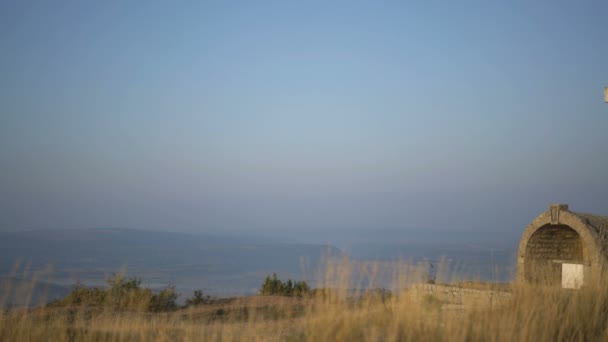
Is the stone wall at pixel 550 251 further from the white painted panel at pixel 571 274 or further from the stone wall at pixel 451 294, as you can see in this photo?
the stone wall at pixel 451 294

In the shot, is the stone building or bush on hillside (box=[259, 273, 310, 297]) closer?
the stone building

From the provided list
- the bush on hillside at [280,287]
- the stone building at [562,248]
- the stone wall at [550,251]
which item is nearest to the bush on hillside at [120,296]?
the bush on hillside at [280,287]

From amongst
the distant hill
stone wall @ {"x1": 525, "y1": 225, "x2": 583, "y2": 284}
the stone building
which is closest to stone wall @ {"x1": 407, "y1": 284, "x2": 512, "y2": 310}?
the stone building

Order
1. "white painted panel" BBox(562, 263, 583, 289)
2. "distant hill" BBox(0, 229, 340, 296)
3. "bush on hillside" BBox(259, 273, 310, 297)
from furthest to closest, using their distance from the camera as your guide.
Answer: "distant hill" BBox(0, 229, 340, 296)
"bush on hillside" BBox(259, 273, 310, 297)
"white painted panel" BBox(562, 263, 583, 289)

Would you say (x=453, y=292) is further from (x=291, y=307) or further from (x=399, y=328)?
(x=399, y=328)

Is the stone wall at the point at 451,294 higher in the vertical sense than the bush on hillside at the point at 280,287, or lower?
higher

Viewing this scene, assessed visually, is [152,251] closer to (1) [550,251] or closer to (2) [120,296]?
(2) [120,296]

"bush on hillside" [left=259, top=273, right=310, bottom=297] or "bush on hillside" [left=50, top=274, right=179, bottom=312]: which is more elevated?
"bush on hillside" [left=259, top=273, right=310, bottom=297]

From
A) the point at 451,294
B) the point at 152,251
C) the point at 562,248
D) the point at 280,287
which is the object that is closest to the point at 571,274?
the point at 562,248

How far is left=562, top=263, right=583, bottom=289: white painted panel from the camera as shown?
44.0 feet

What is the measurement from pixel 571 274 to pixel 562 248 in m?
1.05

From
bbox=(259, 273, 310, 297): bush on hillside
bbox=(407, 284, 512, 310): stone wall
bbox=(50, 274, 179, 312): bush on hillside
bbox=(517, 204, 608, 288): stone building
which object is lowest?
bbox=(50, 274, 179, 312): bush on hillside

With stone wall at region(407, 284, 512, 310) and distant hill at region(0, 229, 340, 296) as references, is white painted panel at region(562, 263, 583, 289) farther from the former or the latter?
distant hill at region(0, 229, 340, 296)

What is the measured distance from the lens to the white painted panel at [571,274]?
13.4m
